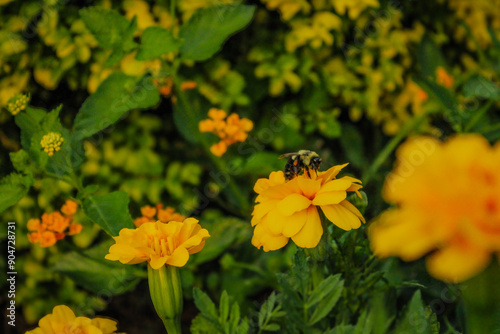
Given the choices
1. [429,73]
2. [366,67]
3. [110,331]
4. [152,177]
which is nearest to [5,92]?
[152,177]

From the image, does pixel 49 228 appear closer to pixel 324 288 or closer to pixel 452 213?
pixel 324 288

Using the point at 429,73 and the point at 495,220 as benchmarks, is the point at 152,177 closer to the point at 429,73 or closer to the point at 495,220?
the point at 429,73

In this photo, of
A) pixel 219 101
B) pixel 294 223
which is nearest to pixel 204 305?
pixel 294 223

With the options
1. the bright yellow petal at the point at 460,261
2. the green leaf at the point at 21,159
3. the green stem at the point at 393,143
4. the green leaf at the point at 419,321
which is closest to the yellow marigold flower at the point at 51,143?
the green leaf at the point at 21,159

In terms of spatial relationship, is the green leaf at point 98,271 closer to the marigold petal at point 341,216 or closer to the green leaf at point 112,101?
the green leaf at point 112,101

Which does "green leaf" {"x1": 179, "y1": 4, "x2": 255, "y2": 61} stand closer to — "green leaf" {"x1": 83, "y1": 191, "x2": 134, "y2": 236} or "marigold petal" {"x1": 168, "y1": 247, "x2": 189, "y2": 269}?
"green leaf" {"x1": 83, "y1": 191, "x2": 134, "y2": 236}
